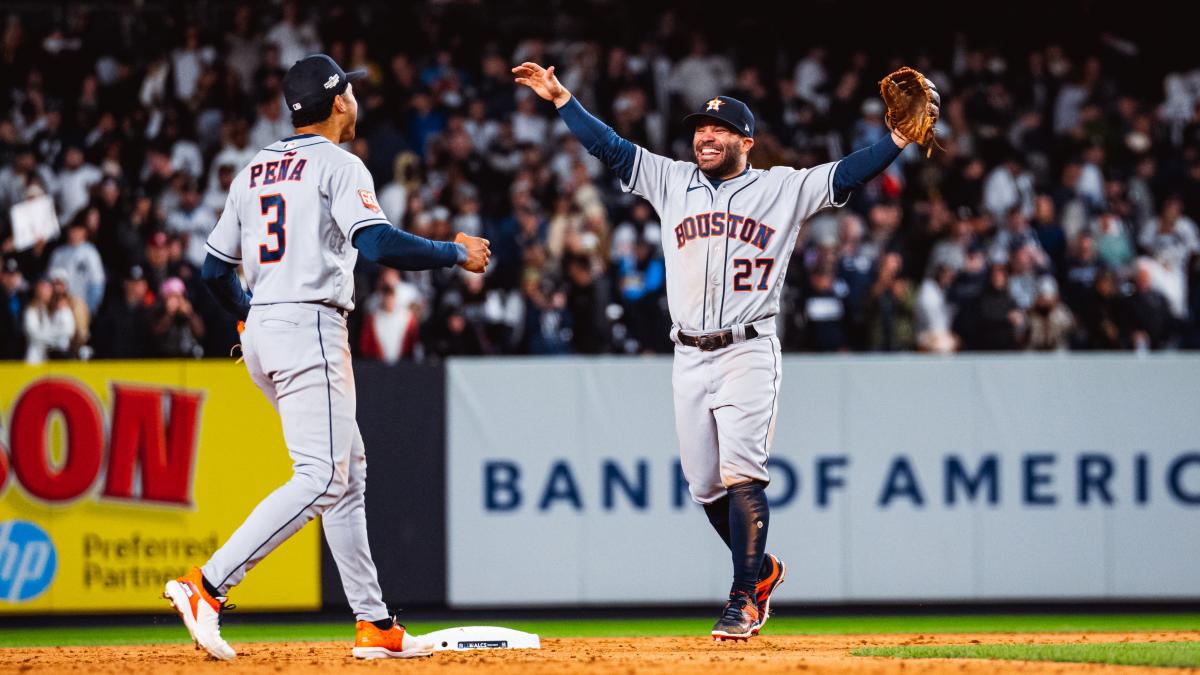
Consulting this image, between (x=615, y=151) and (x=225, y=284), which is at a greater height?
(x=615, y=151)

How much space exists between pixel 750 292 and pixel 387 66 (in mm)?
9747

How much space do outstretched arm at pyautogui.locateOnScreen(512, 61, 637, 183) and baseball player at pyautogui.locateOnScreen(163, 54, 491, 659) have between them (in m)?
1.00

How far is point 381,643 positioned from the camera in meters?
6.23

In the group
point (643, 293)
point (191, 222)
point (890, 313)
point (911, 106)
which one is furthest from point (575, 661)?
point (191, 222)

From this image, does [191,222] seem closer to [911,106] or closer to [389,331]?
[389,331]

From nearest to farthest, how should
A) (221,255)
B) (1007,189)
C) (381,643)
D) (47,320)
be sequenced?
(381,643) < (221,255) < (47,320) < (1007,189)

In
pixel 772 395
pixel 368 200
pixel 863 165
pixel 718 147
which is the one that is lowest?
pixel 772 395

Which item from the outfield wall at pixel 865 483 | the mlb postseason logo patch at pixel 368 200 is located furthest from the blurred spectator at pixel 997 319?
the mlb postseason logo patch at pixel 368 200

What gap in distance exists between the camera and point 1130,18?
707 inches

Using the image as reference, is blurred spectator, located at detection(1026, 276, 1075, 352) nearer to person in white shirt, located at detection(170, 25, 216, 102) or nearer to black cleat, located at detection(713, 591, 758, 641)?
black cleat, located at detection(713, 591, 758, 641)

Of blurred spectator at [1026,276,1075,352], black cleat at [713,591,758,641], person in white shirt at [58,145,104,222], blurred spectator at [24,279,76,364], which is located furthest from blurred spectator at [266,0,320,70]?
black cleat at [713,591,758,641]

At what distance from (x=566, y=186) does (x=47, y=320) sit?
4703 millimetres

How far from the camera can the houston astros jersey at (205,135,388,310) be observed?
6.07m

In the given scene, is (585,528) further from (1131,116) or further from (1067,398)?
(1131,116)
